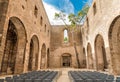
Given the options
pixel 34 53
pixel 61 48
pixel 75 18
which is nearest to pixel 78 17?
pixel 75 18

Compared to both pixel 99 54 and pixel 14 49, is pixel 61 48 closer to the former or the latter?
pixel 99 54

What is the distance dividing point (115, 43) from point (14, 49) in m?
8.22

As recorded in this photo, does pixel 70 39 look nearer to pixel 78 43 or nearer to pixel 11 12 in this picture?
pixel 78 43

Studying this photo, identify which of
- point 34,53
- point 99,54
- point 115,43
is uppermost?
point 115,43

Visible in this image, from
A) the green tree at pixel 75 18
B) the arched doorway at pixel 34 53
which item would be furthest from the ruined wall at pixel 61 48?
the arched doorway at pixel 34 53

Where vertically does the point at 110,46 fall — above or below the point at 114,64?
above

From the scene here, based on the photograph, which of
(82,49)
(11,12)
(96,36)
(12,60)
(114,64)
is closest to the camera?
(11,12)

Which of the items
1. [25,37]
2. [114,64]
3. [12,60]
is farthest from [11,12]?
[114,64]

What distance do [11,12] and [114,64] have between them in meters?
7.65

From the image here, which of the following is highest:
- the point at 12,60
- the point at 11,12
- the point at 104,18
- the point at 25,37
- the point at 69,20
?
the point at 69,20

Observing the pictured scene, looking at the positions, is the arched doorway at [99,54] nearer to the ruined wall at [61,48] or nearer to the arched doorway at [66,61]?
the ruined wall at [61,48]

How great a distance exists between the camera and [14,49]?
29.9 feet

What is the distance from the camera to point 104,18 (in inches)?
349

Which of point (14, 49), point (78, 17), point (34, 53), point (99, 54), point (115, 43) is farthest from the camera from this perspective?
point (78, 17)
